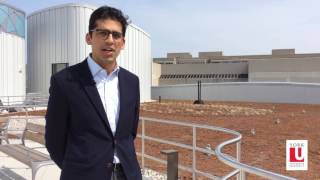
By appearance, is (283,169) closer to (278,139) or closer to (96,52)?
(278,139)

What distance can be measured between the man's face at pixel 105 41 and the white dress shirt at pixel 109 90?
5 cm

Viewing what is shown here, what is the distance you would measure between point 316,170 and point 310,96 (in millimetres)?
31519

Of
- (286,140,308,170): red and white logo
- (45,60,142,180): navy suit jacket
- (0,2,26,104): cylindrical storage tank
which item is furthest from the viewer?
(0,2,26,104): cylindrical storage tank

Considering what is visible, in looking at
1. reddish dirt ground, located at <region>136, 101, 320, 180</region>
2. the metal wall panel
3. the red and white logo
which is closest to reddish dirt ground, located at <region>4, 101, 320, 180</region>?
reddish dirt ground, located at <region>136, 101, 320, 180</region>

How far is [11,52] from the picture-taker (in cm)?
2938

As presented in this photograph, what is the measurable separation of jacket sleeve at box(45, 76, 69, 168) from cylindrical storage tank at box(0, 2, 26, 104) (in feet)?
86.1

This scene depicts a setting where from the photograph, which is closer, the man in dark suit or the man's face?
the man in dark suit

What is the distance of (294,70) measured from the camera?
64.2m

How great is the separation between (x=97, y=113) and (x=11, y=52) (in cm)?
2824

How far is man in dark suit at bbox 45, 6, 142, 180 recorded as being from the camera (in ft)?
8.49

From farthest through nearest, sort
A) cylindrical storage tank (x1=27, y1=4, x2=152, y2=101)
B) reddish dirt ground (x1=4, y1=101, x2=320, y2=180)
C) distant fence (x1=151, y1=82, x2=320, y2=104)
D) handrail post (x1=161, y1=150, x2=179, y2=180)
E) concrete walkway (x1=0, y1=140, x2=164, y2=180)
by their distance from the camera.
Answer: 1. distant fence (x1=151, y1=82, x2=320, y2=104)
2. cylindrical storage tank (x1=27, y1=4, x2=152, y2=101)
3. reddish dirt ground (x1=4, y1=101, x2=320, y2=180)
4. concrete walkway (x1=0, y1=140, x2=164, y2=180)
5. handrail post (x1=161, y1=150, x2=179, y2=180)

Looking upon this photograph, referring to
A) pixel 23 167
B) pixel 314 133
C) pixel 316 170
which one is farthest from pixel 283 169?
pixel 314 133

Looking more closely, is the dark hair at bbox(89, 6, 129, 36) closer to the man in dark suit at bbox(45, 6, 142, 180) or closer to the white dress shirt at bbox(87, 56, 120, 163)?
the man in dark suit at bbox(45, 6, 142, 180)

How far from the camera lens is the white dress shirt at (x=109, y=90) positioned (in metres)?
2.65
